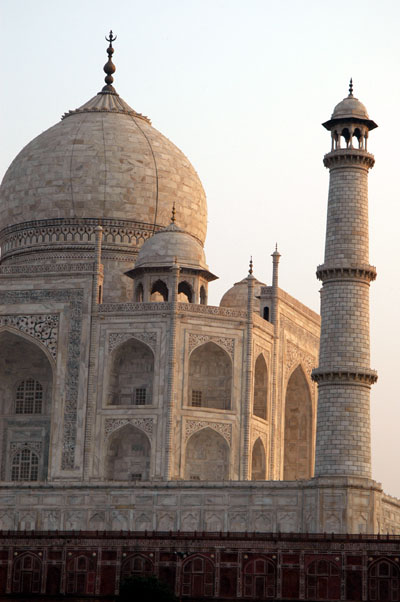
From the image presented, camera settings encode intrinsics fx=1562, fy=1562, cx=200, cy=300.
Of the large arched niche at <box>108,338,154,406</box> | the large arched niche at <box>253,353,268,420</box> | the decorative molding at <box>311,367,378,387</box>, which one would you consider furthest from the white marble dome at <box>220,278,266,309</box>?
the decorative molding at <box>311,367,378,387</box>

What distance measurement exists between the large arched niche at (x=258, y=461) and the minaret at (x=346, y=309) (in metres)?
7.45

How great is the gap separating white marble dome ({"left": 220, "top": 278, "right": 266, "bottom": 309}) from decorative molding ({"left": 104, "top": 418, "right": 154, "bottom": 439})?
4.73 m

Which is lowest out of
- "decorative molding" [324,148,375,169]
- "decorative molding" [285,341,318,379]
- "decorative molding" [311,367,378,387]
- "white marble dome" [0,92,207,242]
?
"decorative molding" [311,367,378,387]

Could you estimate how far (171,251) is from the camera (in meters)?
39.0

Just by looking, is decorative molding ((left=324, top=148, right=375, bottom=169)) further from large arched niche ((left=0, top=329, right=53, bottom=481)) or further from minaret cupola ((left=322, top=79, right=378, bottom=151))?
large arched niche ((left=0, top=329, right=53, bottom=481))

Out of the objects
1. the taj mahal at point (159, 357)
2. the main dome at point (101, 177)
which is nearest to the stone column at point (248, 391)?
the taj mahal at point (159, 357)

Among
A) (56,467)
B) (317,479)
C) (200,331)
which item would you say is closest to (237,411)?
(200,331)

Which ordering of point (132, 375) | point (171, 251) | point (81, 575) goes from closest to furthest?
point (81, 575)
point (132, 375)
point (171, 251)

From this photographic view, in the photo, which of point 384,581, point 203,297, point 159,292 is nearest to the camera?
point 384,581

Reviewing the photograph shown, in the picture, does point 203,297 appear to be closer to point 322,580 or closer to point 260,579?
point 260,579

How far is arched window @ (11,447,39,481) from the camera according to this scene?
125 feet

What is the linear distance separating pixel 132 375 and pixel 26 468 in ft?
12.0

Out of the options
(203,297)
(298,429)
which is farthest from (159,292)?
(298,429)

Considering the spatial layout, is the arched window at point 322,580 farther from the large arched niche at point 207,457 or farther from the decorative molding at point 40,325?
the decorative molding at point 40,325
